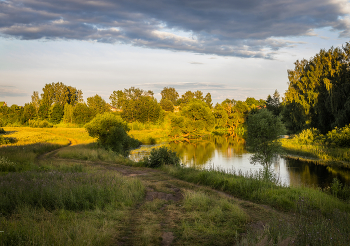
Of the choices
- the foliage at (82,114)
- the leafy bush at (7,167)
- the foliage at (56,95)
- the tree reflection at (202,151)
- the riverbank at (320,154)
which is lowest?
the tree reflection at (202,151)

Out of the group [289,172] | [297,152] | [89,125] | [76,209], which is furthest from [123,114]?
[76,209]

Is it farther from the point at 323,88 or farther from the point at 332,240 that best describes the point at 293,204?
the point at 323,88

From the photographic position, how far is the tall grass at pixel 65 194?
7195 millimetres

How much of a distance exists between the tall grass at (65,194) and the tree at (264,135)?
1215 cm

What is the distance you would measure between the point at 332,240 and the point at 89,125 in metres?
28.9

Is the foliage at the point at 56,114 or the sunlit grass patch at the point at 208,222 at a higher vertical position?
the foliage at the point at 56,114

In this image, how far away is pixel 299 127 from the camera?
4903cm

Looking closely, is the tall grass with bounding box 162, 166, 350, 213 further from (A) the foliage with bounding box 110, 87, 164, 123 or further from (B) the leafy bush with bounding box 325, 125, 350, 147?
(A) the foliage with bounding box 110, 87, 164, 123

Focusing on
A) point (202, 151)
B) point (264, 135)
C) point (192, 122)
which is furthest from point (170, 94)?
point (264, 135)

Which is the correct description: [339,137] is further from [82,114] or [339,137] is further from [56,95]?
[56,95]

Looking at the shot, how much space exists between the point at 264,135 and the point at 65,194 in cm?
1528

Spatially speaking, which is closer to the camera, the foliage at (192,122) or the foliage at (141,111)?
the foliage at (192,122)

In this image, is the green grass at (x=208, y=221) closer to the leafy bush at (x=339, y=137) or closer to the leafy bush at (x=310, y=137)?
the leafy bush at (x=339, y=137)

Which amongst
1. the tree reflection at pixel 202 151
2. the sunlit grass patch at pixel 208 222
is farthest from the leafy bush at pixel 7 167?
the tree reflection at pixel 202 151
